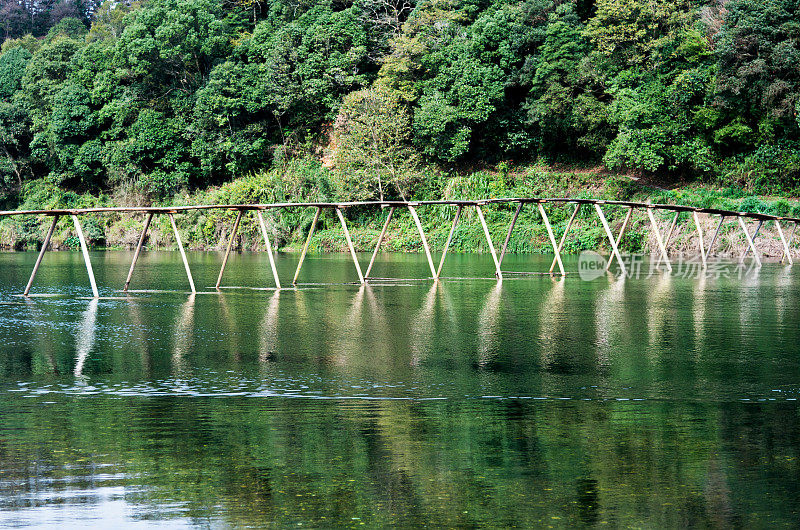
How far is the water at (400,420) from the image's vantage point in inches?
200

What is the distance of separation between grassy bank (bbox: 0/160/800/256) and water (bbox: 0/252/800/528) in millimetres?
27639

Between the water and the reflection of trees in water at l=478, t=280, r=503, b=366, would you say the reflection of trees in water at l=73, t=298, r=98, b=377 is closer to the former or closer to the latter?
the water

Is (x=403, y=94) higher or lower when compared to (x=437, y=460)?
higher

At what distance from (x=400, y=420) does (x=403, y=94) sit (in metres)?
46.7

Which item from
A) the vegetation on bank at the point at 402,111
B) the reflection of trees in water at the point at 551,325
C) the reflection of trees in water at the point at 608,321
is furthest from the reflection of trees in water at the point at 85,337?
the vegetation on bank at the point at 402,111

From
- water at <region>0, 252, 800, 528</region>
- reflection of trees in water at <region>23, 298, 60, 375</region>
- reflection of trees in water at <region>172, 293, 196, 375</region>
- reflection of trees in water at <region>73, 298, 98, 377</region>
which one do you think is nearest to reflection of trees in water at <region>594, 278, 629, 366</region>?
water at <region>0, 252, 800, 528</region>

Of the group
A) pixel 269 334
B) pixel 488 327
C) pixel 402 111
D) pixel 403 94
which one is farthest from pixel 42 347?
pixel 403 94

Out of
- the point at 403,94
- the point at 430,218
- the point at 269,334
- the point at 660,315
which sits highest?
the point at 403,94

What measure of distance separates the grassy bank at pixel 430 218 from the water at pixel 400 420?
90.7 ft

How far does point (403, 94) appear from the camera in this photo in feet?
171

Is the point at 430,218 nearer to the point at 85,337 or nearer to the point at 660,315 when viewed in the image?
the point at 660,315

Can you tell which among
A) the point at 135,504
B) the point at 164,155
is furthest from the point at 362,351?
the point at 164,155

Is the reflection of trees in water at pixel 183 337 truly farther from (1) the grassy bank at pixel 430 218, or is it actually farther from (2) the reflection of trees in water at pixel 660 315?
(1) the grassy bank at pixel 430 218

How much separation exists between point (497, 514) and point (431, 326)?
9038mm
